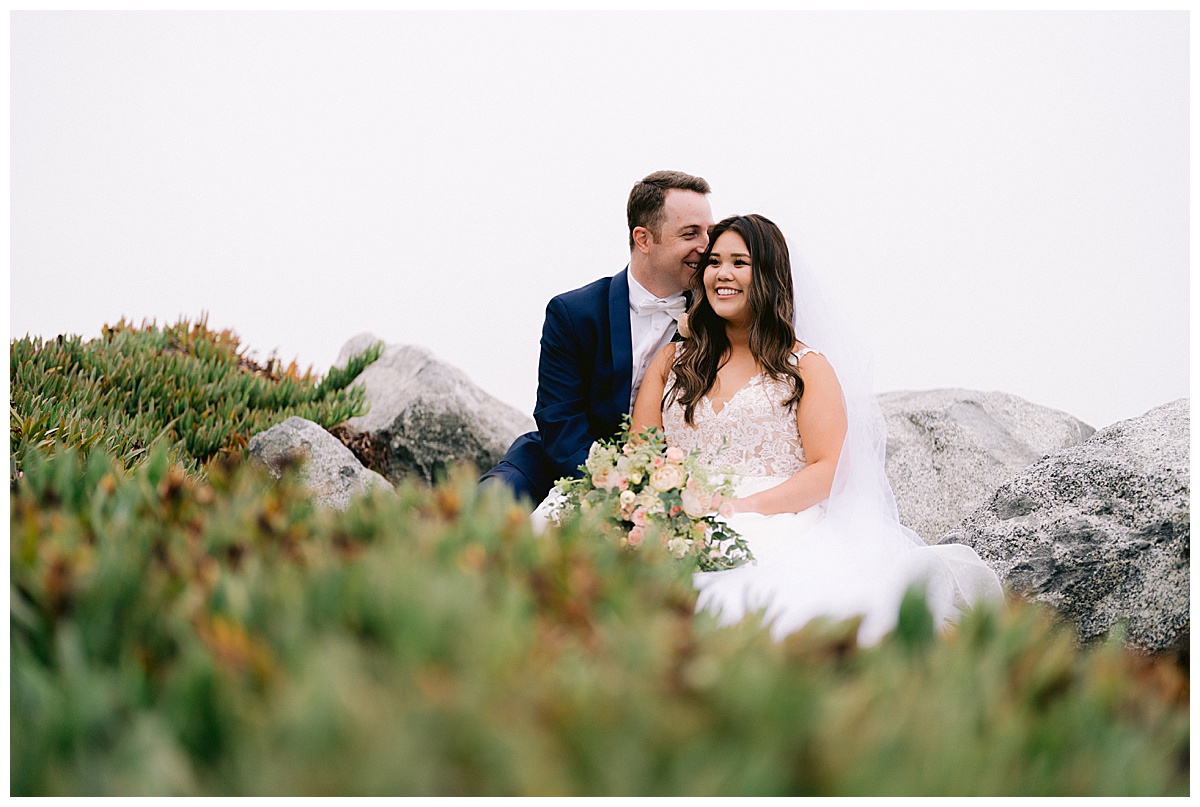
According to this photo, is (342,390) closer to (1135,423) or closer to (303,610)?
(1135,423)

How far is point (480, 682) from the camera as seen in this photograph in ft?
4.76

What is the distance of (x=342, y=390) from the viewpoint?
31.7 feet

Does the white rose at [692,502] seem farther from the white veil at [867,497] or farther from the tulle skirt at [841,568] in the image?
the white veil at [867,497]

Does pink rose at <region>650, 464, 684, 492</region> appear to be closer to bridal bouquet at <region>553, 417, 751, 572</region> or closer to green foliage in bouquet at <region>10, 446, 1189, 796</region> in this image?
bridal bouquet at <region>553, 417, 751, 572</region>

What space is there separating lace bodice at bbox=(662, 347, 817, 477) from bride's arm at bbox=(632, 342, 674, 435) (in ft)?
1.23

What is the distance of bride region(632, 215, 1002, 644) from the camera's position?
4.08m

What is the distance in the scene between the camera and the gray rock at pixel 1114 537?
442 cm

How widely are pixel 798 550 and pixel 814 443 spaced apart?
Answer: 2.14 ft

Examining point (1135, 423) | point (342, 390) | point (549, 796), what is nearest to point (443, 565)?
point (549, 796)

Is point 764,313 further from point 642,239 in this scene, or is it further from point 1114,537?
point 1114,537

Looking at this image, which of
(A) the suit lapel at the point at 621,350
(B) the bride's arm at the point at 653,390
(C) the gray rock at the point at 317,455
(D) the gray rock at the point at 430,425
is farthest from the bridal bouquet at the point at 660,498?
(D) the gray rock at the point at 430,425

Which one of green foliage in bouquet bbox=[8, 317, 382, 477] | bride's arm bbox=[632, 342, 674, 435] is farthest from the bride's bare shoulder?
green foliage in bouquet bbox=[8, 317, 382, 477]

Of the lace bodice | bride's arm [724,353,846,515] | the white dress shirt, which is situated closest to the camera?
bride's arm [724,353,846,515]
